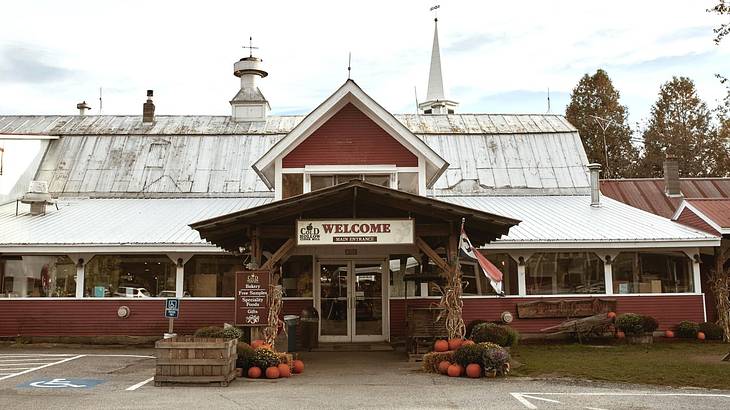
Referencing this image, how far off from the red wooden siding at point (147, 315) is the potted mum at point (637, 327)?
4.06 ft

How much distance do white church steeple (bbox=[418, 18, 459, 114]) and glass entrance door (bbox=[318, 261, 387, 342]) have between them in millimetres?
19311

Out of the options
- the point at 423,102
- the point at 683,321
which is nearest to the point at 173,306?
the point at 683,321

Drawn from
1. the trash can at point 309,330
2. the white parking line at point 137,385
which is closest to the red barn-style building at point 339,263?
the trash can at point 309,330

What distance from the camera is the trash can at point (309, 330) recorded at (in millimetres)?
18812

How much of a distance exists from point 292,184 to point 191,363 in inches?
350

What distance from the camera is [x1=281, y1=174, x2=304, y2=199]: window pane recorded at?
20.6 metres

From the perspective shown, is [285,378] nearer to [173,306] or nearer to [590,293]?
[173,306]

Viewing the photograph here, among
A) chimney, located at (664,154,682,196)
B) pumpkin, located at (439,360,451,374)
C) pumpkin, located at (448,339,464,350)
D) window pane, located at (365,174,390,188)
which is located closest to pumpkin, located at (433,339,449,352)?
pumpkin, located at (448,339,464,350)

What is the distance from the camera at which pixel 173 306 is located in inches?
665

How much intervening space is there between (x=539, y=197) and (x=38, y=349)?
52.4ft

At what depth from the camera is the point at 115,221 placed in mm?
21969

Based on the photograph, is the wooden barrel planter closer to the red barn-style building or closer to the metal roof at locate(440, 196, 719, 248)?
the red barn-style building

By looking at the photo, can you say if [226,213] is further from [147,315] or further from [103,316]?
[103,316]

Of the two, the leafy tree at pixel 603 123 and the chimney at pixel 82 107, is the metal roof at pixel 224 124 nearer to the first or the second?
the chimney at pixel 82 107
